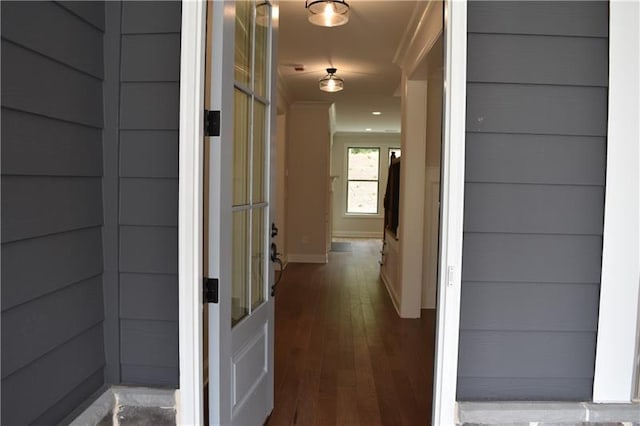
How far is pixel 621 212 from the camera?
1662 mm

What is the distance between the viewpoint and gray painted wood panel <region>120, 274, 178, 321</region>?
1682mm

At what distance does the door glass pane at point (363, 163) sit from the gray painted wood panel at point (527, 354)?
391 inches

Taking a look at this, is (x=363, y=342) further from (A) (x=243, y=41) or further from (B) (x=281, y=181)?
(B) (x=281, y=181)

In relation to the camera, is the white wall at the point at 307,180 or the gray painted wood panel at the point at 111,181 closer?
the gray painted wood panel at the point at 111,181

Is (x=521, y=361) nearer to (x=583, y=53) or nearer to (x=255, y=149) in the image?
(x=583, y=53)

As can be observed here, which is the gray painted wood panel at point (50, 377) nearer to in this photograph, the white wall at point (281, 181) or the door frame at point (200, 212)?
the door frame at point (200, 212)

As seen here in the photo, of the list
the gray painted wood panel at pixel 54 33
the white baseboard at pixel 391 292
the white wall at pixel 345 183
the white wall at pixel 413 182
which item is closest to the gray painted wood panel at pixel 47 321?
the gray painted wood panel at pixel 54 33

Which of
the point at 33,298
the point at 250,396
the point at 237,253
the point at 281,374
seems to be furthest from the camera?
the point at 281,374

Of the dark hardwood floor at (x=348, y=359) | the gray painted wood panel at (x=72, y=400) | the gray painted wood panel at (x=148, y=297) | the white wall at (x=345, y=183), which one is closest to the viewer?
the gray painted wood panel at (x=72, y=400)

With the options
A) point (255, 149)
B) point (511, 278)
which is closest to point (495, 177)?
point (511, 278)

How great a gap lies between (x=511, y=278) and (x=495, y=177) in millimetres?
386

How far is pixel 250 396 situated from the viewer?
2027 mm

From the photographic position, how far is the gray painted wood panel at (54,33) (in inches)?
47.8

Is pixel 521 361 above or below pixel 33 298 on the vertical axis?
below
